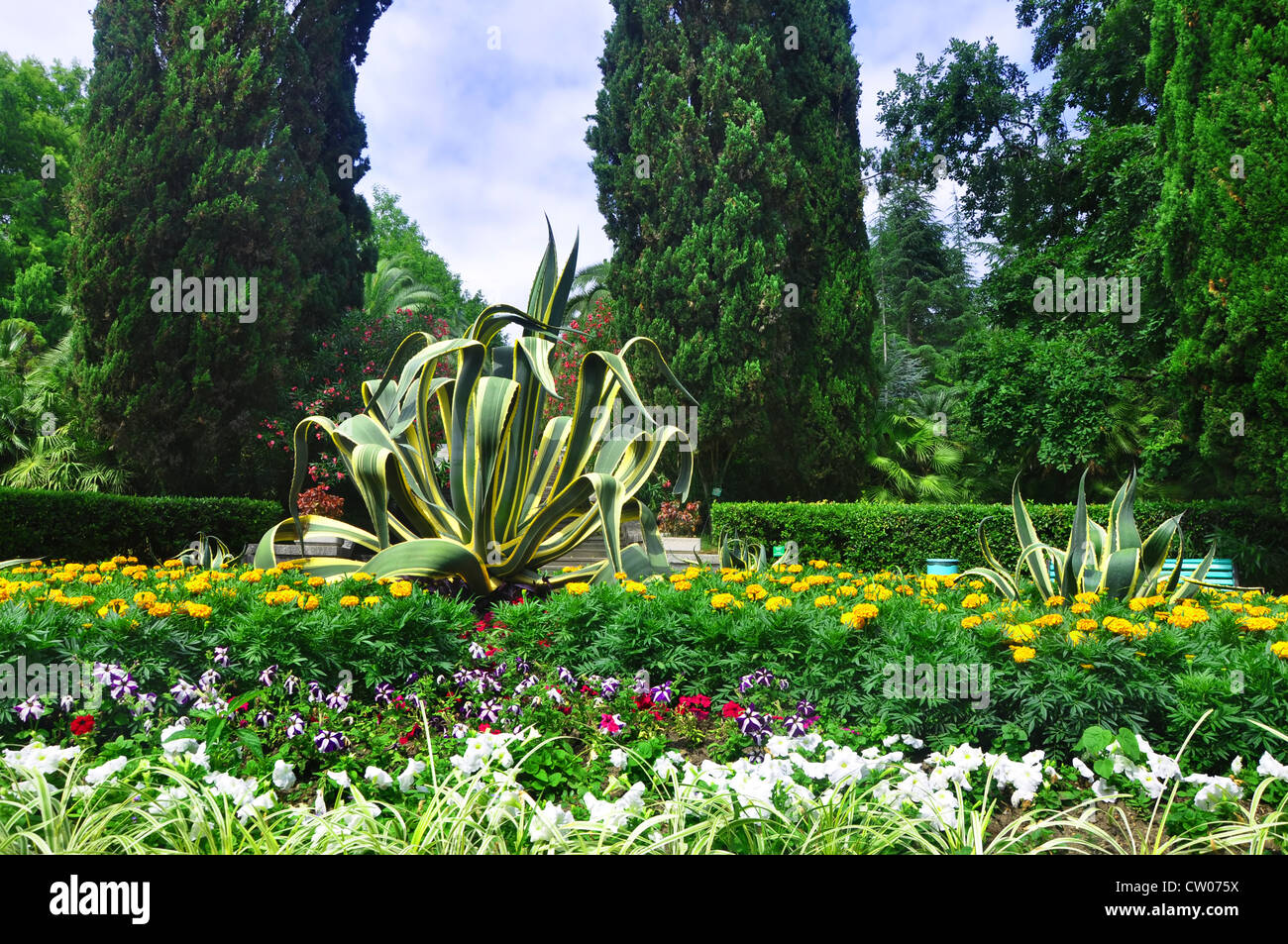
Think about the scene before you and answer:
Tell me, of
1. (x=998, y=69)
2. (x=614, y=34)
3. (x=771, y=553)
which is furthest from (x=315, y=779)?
(x=998, y=69)

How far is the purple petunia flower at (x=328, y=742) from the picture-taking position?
2317mm

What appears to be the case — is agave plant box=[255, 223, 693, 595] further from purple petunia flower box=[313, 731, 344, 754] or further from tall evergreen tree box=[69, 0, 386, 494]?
tall evergreen tree box=[69, 0, 386, 494]

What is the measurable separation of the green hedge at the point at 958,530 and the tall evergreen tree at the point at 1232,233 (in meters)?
0.50

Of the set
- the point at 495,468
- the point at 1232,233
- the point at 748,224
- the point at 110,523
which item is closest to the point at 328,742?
the point at 495,468

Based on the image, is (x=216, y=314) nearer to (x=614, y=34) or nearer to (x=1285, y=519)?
(x=614, y=34)

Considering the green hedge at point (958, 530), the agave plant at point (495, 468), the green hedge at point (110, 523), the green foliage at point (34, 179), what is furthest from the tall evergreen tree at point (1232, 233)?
the green foliage at point (34, 179)

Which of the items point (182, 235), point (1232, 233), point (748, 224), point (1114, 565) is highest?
point (748, 224)

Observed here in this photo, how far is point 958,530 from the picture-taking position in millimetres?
8898

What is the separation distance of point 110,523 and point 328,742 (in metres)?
7.65

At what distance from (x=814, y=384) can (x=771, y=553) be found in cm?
434

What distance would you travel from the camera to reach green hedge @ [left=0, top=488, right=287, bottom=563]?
754 centimetres

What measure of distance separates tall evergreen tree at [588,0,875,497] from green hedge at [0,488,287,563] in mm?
6797

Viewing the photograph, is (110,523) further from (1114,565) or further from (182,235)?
(1114,565)

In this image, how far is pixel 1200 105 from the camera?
8250 millimetres
